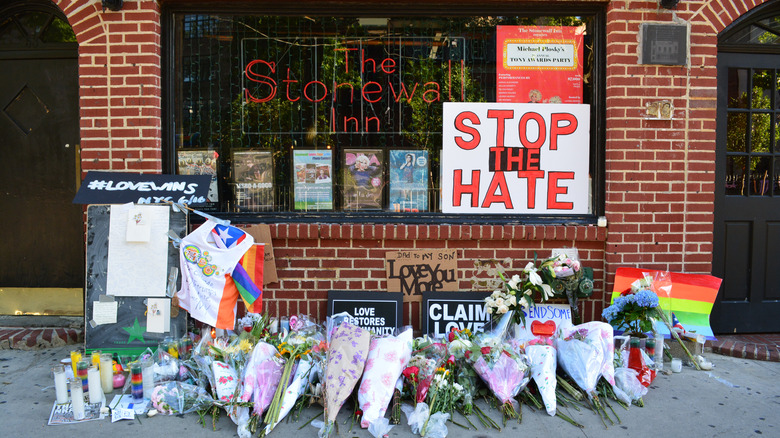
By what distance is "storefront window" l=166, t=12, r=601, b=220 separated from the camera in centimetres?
473

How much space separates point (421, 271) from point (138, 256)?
7.36 feet

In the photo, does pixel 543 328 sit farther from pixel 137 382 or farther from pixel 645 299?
pixel 137 382

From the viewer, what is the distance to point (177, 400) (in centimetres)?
352

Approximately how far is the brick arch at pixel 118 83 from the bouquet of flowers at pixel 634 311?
386cm

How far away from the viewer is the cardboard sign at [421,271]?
465 centimetres

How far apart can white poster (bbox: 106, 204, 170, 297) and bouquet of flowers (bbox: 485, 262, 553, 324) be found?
8.32 feet

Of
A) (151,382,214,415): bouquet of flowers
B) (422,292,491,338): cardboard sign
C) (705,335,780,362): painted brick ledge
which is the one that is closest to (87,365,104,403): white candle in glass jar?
(151,382,214,415): bouquet of flowers

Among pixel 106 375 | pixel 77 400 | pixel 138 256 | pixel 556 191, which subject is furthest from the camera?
pixel 556 191

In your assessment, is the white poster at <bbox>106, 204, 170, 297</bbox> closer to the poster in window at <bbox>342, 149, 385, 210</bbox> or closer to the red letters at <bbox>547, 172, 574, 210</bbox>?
the poster in window at <bbox>342, 149, 385, 210</bbox>

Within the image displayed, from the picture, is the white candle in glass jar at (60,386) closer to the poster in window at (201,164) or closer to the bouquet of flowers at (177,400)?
the bouquet of flowers at (177,400)

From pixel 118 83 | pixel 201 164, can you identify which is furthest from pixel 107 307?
pixel 118 83

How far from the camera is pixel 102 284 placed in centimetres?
415

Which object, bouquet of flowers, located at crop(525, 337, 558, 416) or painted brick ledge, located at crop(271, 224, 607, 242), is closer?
bouquet of flowers, located at crop(525, 337, 558, 416)

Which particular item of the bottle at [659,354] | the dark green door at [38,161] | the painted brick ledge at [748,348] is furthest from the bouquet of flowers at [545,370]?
the dark green door at [38,161]
